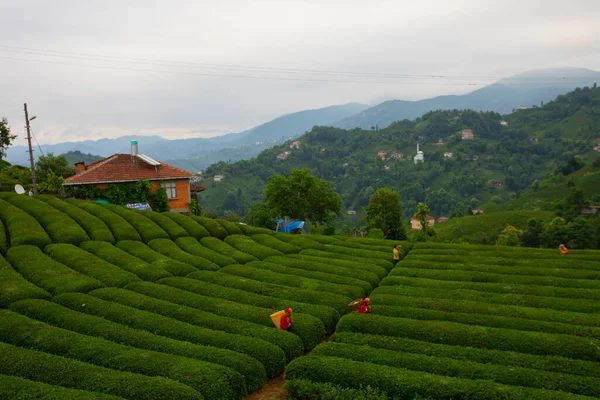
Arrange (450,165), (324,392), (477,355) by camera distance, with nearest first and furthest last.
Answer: (324,392) → (477,355) → (450,165)

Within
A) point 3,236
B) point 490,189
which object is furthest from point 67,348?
point 490,189

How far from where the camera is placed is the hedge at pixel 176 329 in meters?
15.1

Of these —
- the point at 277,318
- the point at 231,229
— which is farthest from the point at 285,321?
the point at 231,229

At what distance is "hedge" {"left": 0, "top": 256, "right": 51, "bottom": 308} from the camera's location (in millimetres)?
18406

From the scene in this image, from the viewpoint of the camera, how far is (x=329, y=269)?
2636 cm

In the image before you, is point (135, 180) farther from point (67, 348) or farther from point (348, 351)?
point (348, 351)

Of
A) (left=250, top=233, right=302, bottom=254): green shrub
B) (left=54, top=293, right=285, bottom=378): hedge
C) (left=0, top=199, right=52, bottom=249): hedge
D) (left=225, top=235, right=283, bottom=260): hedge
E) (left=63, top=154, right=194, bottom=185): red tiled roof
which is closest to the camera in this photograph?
(left=54, top=293, right=285, bottom=378): hedge

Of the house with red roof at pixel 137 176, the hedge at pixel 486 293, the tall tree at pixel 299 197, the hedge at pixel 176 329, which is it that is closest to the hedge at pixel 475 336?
the hedge at pixel 176 329

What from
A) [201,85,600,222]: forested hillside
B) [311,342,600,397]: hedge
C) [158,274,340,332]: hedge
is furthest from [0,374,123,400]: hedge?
[201,85,600,222]: forested hillside

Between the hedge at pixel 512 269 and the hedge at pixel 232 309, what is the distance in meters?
11.9

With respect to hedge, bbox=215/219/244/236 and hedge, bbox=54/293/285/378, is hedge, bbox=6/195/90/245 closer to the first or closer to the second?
hedge, bbox=54/293/285/378

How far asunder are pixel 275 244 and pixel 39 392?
2224cm

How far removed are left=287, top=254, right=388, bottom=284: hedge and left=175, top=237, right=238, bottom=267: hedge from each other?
4.59m

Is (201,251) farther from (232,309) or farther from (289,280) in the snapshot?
(232,309)
